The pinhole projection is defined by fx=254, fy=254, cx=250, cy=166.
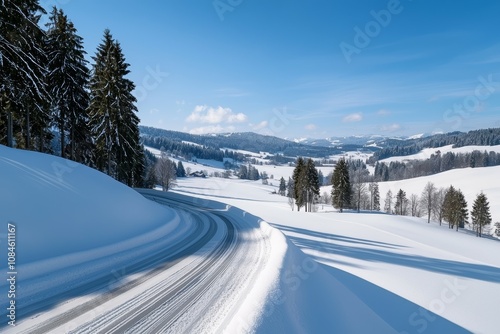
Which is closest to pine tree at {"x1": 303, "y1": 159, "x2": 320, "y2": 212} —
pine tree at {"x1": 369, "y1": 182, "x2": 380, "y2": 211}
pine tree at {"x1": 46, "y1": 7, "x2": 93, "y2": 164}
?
pine tree at {"x1": 46, "y1": 7, "x2": 93, "y2": 164}

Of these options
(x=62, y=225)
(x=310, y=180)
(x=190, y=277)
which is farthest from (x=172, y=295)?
(x=310, y=180)

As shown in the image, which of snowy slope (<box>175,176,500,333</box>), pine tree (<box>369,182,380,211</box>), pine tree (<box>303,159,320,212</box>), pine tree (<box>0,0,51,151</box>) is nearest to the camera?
snowy slope (<box>175,176,500,333</box>)

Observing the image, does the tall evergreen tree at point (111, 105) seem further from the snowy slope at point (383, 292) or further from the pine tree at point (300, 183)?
the pine tree at point (300, 183)

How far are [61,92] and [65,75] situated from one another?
1.51m

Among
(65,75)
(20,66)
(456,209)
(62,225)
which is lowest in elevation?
(456,209)

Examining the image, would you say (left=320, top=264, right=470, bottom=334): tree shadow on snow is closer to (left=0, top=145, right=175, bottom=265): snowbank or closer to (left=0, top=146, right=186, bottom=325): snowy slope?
(left=0, top=146, right=186, bottom=325): snowy slope

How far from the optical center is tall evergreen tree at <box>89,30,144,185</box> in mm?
24734

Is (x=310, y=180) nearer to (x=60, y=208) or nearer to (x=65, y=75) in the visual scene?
(x=65, y=75)

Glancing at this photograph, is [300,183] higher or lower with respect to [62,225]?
higher

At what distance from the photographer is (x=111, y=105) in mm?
24500

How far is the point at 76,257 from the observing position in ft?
24.1

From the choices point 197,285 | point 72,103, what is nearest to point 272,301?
point 197,285

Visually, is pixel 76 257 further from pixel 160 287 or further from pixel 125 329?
pixel 125 329

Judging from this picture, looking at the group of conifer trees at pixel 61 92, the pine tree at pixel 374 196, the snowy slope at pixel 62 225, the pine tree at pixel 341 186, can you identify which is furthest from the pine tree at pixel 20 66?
the pine tree at pixel 374 196
